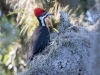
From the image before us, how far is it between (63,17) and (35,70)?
1322mm

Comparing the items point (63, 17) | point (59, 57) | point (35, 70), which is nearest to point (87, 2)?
point (63, 17)

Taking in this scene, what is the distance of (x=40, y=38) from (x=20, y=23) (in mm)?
961

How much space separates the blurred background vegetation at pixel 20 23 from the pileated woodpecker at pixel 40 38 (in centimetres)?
42

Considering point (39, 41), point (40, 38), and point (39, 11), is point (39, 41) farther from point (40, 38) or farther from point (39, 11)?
point (39, 11)

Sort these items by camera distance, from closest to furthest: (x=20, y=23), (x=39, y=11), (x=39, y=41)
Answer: (x=39, y=41) → (x=39, y=11) → (x=20, y=23)

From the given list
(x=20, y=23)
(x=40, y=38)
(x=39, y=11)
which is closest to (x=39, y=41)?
(x=40, y=38)

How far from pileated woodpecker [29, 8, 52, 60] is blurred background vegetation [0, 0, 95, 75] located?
42 centimetres

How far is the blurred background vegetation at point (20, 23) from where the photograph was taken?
16.3 ft

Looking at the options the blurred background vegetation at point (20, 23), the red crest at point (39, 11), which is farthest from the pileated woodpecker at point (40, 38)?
the blurred background vegetation at point (20, 23)

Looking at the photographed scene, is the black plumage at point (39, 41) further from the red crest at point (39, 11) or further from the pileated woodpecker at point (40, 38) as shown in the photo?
the red crest at point (39, 11)

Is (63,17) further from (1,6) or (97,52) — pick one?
(1,6)

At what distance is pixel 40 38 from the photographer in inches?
165

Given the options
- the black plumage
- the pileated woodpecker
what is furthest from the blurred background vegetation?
the black plumage

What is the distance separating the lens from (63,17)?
4.35m
